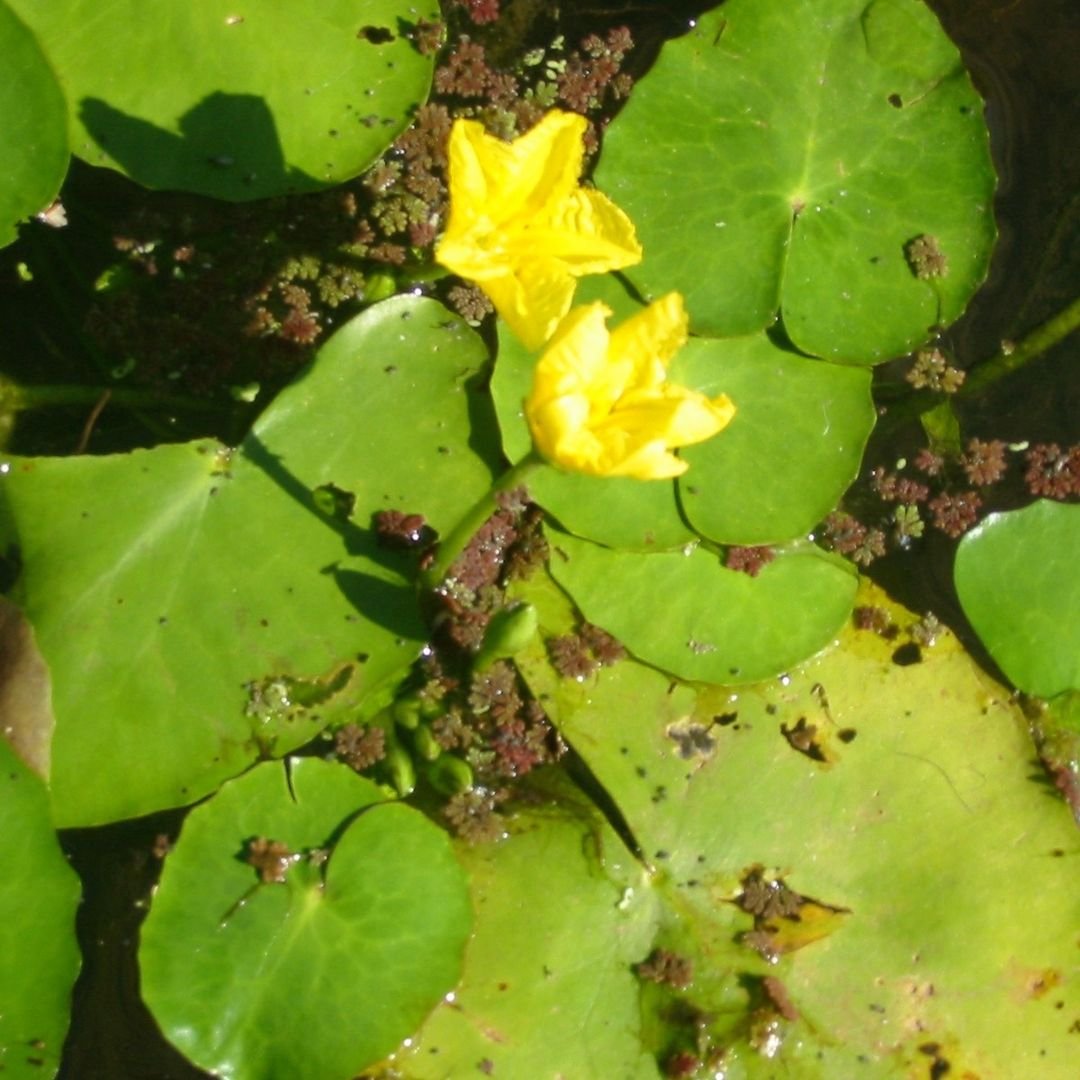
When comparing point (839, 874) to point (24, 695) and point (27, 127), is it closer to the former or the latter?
point (24, 695)

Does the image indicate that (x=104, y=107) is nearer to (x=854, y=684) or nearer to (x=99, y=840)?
(x=99, y=840)

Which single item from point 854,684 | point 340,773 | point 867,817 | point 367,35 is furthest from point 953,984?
point 367,35

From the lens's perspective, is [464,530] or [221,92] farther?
[221,92]

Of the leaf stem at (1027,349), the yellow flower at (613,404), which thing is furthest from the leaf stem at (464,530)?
the leaf stem at (1027,349)

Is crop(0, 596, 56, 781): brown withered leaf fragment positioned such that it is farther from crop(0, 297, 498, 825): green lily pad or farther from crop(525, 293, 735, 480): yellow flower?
crop(525, 293, 735, 480): yellow flower

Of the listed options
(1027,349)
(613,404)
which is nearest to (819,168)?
(1027,349)

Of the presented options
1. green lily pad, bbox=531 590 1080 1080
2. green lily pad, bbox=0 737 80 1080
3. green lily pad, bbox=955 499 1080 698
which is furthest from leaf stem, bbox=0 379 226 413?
green lily pad, bbox=955 499 1080 698
